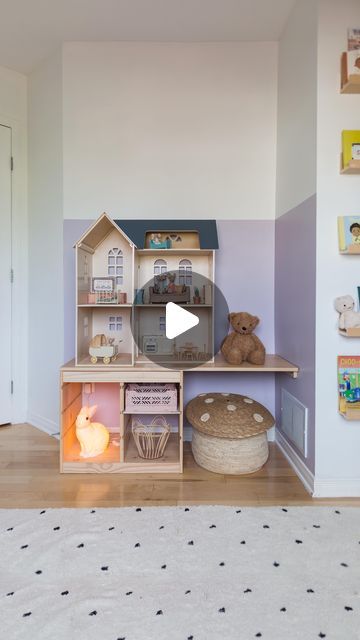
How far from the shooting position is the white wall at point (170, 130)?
8.30 feet

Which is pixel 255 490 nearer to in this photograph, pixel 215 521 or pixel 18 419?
pixel 215 521

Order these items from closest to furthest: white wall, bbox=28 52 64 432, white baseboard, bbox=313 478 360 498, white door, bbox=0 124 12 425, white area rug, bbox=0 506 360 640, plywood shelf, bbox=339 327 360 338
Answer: white area rug, bbox=0 506 360 640 → plywood shelf, bbox=339 327 360 338 → white baseboard, bbox=313 478 360 498 → white wall, bbox=28 52 64 432 → white door, bbox=0 124 12 425

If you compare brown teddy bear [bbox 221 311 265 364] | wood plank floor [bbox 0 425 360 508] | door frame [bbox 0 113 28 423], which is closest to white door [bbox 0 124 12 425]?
door frame [bbox 0 113 28 423]

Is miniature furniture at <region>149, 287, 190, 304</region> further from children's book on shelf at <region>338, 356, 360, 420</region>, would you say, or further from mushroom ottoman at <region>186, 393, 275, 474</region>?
children's book on shelf at <region>338, 356, 360, 420</region>

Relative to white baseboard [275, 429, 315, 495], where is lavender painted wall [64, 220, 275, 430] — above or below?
above

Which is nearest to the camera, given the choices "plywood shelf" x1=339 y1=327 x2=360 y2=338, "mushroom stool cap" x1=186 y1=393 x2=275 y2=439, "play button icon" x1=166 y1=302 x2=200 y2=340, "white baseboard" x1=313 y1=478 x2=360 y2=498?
Result: "plywood shelf" x1=339 y1=327 x2=360 y2=338

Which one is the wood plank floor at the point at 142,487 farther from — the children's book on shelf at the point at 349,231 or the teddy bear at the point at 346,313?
the children's book on shelf at the point at 349,231

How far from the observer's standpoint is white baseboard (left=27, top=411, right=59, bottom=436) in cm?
273

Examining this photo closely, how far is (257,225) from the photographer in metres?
2.58

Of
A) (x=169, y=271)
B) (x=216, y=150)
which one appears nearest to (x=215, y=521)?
(x=169, y=271)

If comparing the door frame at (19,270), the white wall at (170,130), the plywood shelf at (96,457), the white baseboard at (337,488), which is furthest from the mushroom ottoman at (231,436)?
the door frame at (19,270)

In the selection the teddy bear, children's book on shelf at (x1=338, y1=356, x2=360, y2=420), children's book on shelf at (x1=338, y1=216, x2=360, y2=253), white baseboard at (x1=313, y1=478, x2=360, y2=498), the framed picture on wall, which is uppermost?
children's book on shelf at (x1=338, y1=216, x2=360, y2=253)

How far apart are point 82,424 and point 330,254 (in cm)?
163

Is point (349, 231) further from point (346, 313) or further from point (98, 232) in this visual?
point (98, 232)
